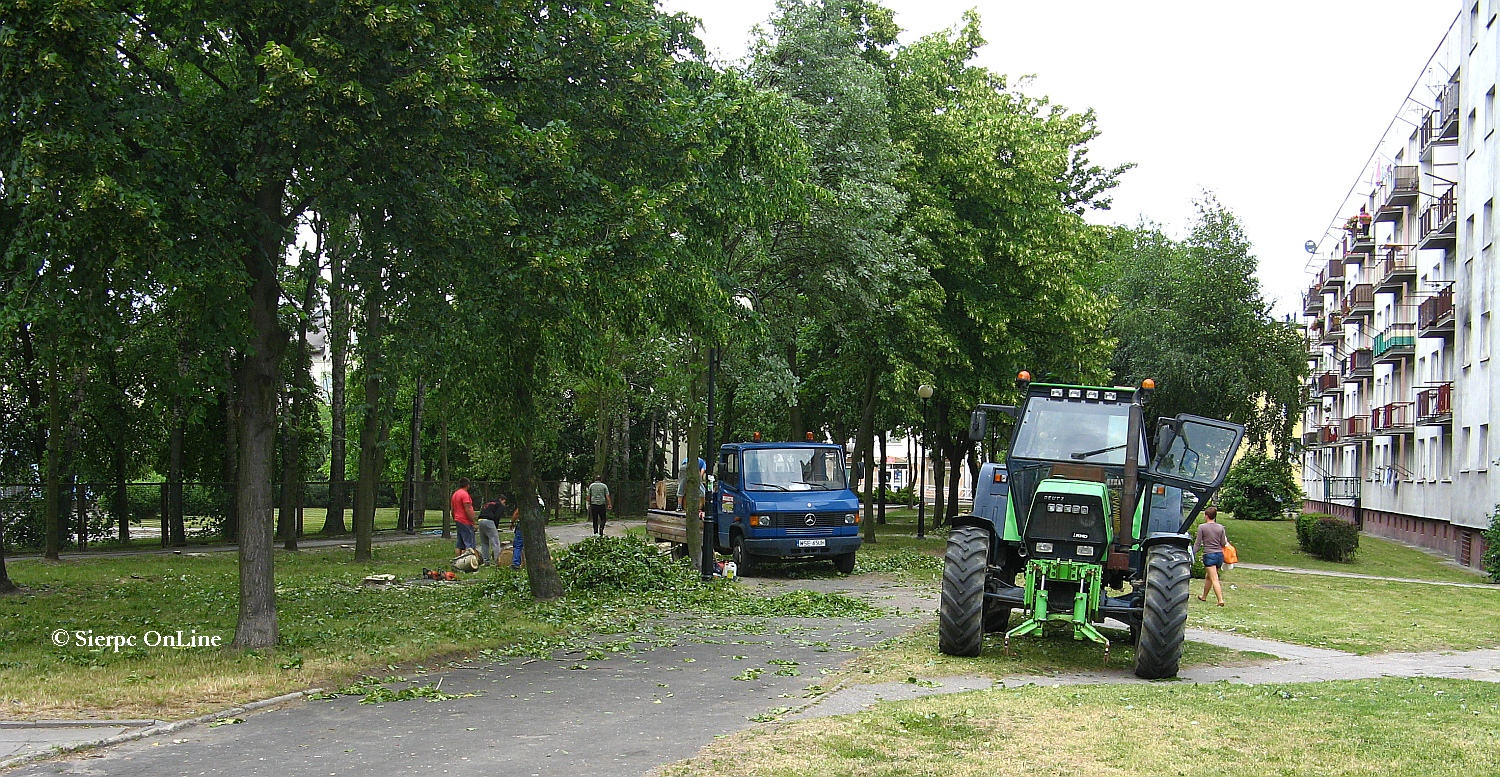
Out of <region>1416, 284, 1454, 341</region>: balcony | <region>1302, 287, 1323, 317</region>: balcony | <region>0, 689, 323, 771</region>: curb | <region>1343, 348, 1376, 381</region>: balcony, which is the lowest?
<region>0, 689, 323, 771</region>: curb

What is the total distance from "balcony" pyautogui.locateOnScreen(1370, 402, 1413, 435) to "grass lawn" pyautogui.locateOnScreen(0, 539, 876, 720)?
40628 mm

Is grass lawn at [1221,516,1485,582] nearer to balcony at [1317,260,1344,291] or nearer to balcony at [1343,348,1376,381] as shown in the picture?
balcony at [1343,348,1376,381]

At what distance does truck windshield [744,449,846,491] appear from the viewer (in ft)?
76.7

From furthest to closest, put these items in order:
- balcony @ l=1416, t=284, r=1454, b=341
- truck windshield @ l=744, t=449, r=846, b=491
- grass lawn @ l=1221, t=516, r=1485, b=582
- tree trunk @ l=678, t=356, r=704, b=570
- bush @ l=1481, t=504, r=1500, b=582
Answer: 1. balcony @ l=1416, t=284, r=1454, b=341
2. grass lawn @ l=1221, t=516, r=1485, b=582
3. bush @ l=1481, t=504, r=1500, b=582
4. tree trunk @ l=678, t=356, r=704, b=570
5. truck windshield @ l=744, t=449, r=846, b=491

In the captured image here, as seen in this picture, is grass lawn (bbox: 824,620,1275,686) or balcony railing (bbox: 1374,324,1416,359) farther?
balcony railing (bbox: 1374,324,1416,359)

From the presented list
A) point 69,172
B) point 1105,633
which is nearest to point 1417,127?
point 1105,633

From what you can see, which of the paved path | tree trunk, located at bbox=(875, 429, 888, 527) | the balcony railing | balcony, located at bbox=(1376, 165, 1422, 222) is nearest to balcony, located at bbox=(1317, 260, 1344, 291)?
balcony, located at bbox=(1376, 165, 1422, 222)

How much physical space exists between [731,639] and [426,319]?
4.89 meters

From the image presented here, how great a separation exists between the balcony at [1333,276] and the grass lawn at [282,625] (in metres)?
60.0

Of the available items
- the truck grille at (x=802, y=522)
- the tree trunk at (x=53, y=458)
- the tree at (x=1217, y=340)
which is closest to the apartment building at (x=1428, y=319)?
the tree at (x=1217, y=340)

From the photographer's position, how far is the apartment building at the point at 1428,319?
3809cm

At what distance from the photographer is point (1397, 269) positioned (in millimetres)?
51625

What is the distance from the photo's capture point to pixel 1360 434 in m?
59.8

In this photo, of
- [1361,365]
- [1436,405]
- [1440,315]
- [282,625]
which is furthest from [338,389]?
[1361,365]
